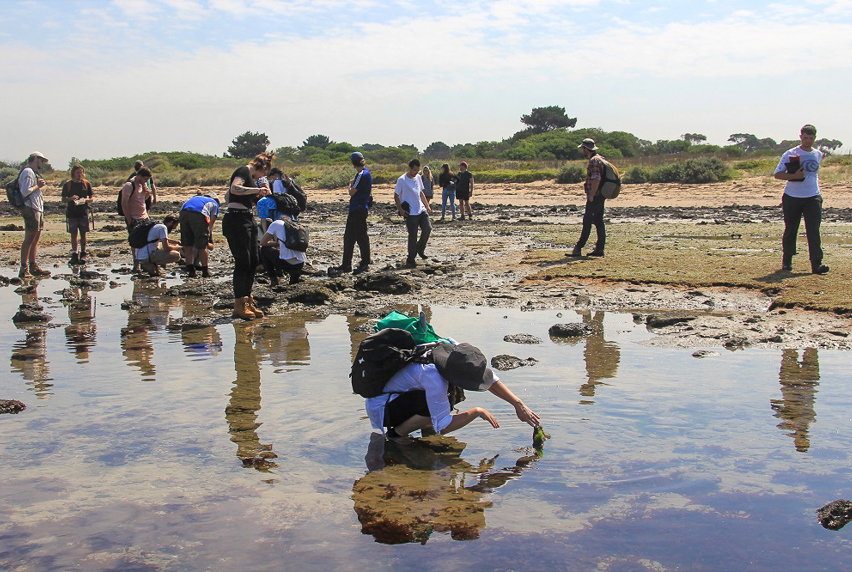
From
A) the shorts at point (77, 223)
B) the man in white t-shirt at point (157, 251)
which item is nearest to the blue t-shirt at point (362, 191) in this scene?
the man in white t-shirt at point (157, 251)

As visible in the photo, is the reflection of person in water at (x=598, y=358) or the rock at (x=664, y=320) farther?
the rock at (x=664, y=320)

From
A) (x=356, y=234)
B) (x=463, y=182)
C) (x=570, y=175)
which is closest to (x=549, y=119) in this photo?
(x=570, y=175)

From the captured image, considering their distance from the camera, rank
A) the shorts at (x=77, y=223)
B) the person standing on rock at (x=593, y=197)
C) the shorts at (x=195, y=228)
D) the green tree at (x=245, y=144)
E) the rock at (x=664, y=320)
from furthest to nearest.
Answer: the green tree at (x=245, y=144), the shorts at (x=77, y=223), the person standing on rock at (x=593, y=197), the shorts at (x=195, y=228), the rock at (x=664, y=320)

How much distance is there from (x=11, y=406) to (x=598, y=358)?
189 inches

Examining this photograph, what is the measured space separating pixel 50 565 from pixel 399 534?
161cm

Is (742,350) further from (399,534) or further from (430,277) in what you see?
(430,277)

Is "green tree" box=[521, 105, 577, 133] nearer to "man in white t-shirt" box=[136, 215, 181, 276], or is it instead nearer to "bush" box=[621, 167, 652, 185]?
"bush" box=[621, 167, 652, 185]

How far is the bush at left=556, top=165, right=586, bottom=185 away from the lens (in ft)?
141

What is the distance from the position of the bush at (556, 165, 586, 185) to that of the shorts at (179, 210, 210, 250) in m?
31.0

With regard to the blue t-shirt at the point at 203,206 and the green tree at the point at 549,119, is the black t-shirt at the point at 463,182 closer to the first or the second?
the blue t-shirt at the point at 203,206

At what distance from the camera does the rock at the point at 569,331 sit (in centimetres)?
895

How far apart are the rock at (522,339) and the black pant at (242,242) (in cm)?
308

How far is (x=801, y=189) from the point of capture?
11.6 meters

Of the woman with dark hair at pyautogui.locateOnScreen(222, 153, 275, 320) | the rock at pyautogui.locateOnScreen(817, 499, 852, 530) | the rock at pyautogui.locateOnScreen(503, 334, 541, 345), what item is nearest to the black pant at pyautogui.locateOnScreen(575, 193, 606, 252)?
the rock at pyautogui.locateOnScreen(503, 334, 541, 345)
